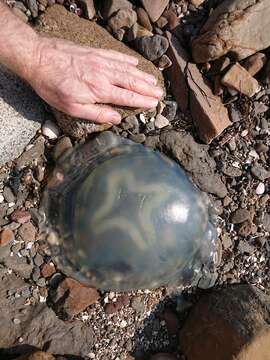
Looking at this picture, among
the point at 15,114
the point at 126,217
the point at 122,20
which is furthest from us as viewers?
the point at 122,20

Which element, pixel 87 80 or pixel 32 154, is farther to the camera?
pixel 32 154

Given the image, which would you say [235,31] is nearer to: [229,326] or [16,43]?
Result: [16,43]

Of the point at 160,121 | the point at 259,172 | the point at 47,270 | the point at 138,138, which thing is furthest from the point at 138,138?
the point at 47,270

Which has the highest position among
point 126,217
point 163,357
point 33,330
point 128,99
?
point 128,99

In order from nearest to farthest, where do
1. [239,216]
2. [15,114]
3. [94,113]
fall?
1. [94,113]
2. [15,114]
3. [239,216]

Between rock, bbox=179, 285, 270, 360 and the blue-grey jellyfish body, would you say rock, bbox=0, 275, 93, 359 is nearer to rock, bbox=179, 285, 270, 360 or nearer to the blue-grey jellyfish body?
the blue-grey jellyfish body

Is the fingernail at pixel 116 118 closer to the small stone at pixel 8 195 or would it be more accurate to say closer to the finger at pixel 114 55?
the finger at pixel 114 55

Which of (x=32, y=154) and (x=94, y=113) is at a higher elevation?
(x=94, y=113)
